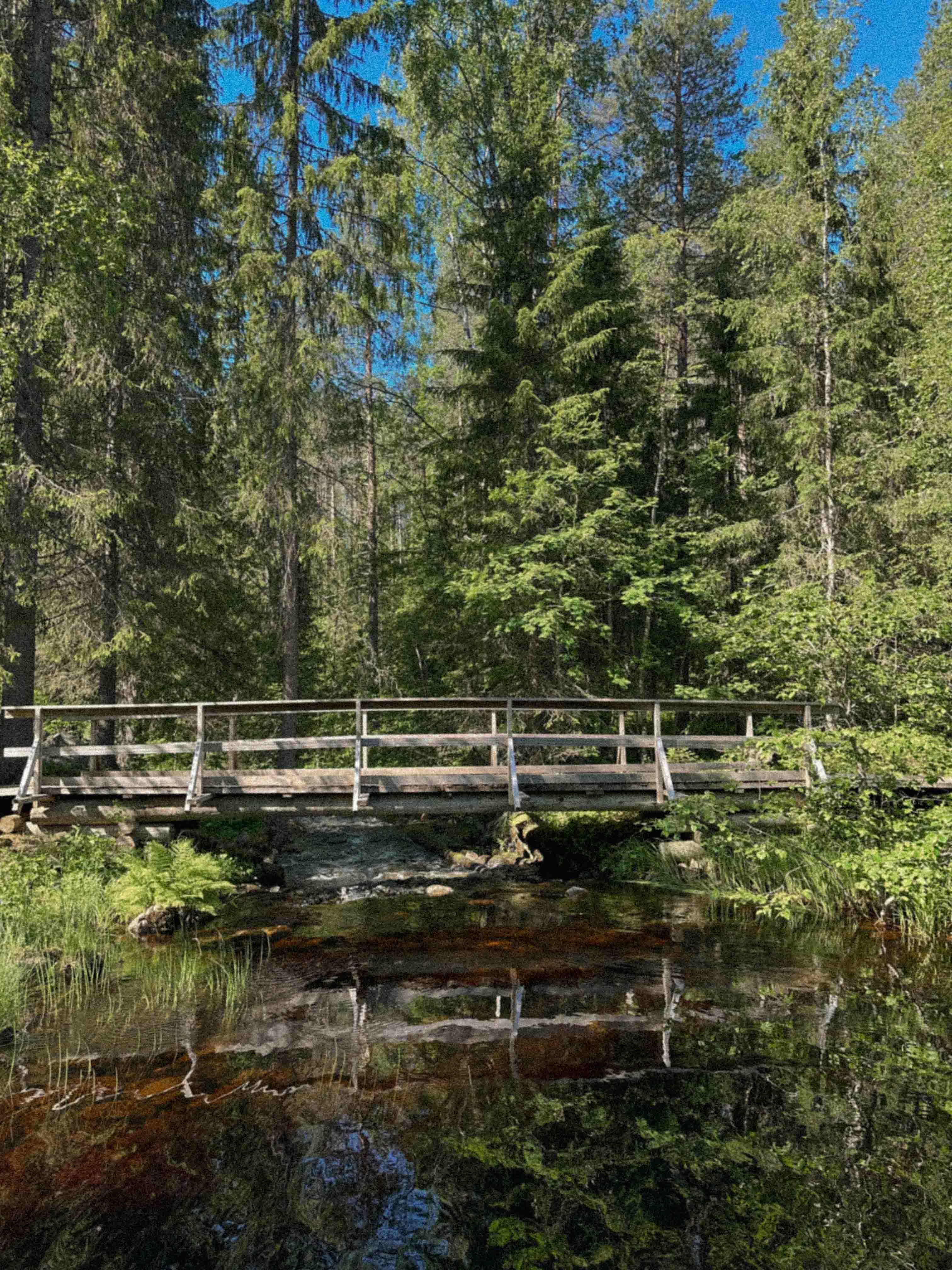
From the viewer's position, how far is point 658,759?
10625 millimetres

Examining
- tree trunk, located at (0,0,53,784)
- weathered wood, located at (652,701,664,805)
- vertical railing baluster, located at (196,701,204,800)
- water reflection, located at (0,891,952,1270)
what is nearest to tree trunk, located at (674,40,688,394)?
weathered wood, located at (652,701,664,805)

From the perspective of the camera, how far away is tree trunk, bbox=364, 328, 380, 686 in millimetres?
18344

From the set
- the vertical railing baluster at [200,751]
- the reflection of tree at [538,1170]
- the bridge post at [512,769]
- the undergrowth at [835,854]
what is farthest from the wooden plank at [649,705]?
the reflection of tree at [538,1170]

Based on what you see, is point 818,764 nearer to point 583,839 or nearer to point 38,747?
point 583,839

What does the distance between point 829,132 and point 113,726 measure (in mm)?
17840

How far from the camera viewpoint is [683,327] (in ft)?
68.6

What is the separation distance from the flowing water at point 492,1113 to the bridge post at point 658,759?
10.1 ft

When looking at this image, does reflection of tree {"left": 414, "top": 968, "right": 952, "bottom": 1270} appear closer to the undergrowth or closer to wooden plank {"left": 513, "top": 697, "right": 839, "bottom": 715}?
the undergrowth

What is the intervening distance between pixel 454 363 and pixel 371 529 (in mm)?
4646

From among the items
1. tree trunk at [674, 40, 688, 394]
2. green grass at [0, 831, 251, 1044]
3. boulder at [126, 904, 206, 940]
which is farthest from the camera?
→ tree trunk at [674, 40, 688, 394]

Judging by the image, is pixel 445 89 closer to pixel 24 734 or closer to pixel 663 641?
pixel 663 641

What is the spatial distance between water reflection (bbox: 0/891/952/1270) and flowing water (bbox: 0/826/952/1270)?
16 mm

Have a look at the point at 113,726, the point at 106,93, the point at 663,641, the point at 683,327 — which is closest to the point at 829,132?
the point at 683,327

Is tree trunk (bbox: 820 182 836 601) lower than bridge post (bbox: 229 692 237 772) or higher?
higher
